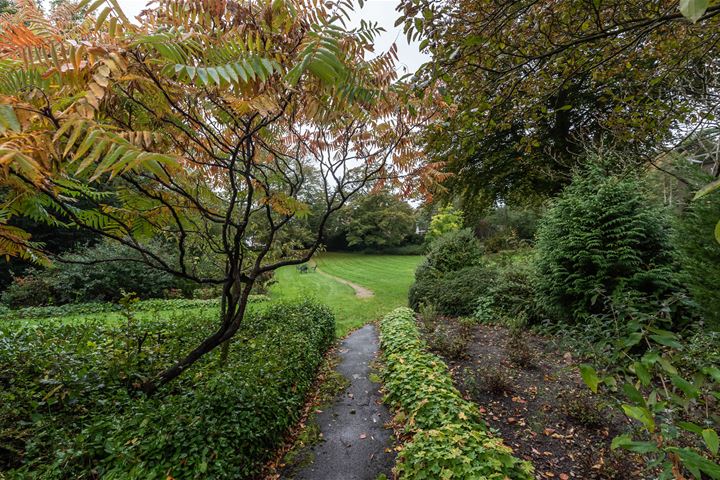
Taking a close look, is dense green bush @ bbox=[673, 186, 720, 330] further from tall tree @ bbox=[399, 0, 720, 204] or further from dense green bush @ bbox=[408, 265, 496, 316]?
dense green bush @ bbox=[408, 265, 496, 316]

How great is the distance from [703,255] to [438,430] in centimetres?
434

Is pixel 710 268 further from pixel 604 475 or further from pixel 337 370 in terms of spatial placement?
pixel 337 370

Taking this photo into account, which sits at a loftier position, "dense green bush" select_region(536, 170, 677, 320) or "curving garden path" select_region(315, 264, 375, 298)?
"dense green bush" select_region(536, 170, 677, 320)

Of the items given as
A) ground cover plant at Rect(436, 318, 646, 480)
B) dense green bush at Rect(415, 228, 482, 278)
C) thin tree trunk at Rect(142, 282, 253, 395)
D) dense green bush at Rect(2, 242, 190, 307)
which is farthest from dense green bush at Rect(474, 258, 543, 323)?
dense green bush at Rect(2, 242, 190, 307)

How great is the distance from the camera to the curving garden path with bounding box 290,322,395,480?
312cm

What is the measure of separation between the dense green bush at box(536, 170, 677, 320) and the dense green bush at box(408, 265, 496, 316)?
2224 millimetres

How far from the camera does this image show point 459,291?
8.87 metres

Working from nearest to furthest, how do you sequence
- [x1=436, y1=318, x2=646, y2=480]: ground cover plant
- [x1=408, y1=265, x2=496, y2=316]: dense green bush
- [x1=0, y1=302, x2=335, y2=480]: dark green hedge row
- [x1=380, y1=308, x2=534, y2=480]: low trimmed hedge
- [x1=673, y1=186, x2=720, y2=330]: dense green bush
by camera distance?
[x1=0, y1=302, x2=335, y2=480]: dark green hedge row
[x1=380, y1=308, x2=534, y2=480]: low trimmed hedge
[x1=436, y1=318, x2=646, y2=480]: ground cover plant
[x1=673, y1=186, x2=720, y2=330]: dense green bush
[x1=408, y1=265, x2=496, y2=316]: dense green bush

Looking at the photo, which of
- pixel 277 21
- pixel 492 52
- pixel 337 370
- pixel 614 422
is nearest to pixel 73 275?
pixel 337 370

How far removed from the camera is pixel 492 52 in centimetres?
266

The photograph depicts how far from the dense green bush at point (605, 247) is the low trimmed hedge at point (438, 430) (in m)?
3.16

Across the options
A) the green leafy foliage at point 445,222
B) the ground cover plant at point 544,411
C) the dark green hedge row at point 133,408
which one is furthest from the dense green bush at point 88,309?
the green leafy foliage at point 445,222

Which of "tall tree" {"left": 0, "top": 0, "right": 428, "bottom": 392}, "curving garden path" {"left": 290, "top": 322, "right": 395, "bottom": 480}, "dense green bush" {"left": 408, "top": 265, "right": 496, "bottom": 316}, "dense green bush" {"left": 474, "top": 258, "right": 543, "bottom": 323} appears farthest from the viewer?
"dense green bush" {"left": 408, "top": 265, "right": 496, "bottom": 316}

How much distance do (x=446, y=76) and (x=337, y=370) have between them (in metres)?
5.03
